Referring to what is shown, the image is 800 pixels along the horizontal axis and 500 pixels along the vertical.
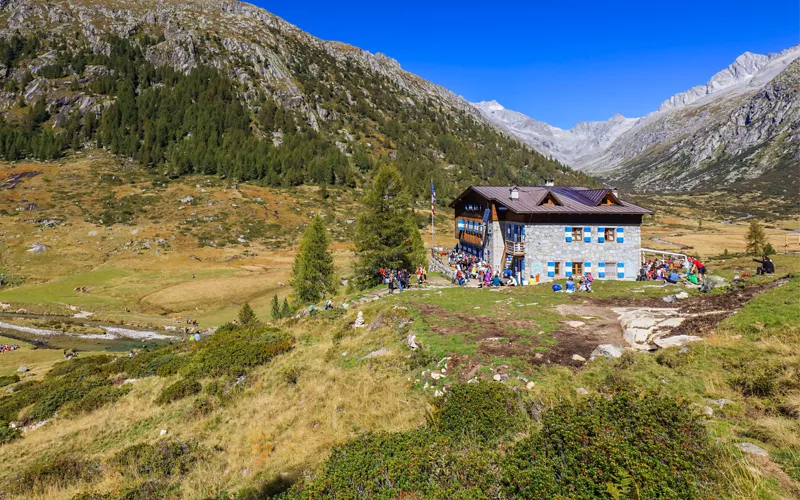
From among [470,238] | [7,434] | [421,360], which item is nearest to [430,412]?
[421,360]

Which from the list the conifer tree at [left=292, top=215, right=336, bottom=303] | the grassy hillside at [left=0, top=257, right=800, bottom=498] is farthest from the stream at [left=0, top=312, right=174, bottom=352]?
the grassy hillside at [left=0, top=257, right=800, bottom=498]

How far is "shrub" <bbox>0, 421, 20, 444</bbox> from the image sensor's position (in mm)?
16870

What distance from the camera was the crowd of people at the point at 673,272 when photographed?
29.4m

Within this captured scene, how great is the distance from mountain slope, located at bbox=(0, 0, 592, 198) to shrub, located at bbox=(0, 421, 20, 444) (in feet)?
349

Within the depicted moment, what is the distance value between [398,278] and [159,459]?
25045 mm

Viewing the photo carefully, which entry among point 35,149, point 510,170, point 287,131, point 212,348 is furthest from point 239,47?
point 212,348

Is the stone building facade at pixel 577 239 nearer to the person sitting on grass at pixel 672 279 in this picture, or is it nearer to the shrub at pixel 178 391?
the person sitting on grass at pixel 672 279

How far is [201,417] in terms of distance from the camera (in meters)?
15.8

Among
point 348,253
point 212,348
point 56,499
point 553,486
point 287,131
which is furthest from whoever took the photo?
point 287,131

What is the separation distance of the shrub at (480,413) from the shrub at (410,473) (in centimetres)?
83

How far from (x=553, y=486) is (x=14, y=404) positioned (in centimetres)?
2802

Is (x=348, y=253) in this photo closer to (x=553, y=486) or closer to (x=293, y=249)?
(x=293, y=249)

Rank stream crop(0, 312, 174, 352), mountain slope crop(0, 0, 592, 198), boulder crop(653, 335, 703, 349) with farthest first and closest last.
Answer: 1. mountain slope crop(0, 0, 592, 198)
2. stream crop(0, 312, 174, 352)
3. boulder crop(653, 335, 703, 349)

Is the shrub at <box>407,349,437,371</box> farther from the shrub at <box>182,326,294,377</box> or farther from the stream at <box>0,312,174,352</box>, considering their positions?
the stream at <box>0,312,174,352</box>
